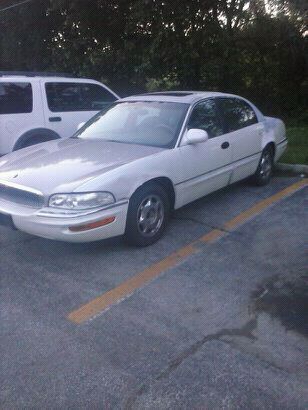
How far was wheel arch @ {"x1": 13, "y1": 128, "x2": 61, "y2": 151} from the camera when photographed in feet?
23.1

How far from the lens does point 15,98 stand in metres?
7.06

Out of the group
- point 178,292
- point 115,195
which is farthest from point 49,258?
point 178,292

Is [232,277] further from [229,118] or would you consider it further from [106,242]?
[229,118]

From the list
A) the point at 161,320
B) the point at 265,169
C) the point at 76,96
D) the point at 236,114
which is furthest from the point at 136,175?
the point at 76,96

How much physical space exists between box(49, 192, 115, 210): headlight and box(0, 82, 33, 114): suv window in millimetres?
3425

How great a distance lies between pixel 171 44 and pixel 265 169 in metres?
5.45

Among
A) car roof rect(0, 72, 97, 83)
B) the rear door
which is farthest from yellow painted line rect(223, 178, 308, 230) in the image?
car roof rect(0, 72, 97, 83)

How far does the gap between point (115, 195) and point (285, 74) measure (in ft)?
35.1

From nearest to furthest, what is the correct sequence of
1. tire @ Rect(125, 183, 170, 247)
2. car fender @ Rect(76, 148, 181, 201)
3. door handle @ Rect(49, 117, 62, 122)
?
car fender @ Rect(76, 148, 181, 201)
tire @ Rect(125, 183, 170, 247)
door handle @ Rect(49, 117, 62, 122)

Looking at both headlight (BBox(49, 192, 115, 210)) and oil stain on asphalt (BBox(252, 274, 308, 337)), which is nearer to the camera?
oil stain on asphalt (BBox(252, 274, 308, 337))

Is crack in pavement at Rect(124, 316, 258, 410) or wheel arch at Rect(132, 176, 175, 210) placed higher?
wheel arch at Rect(132, 176, 175, 210)

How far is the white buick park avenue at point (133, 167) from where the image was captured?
4.14 m

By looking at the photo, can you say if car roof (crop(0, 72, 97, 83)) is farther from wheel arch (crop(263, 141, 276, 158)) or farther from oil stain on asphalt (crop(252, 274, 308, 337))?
oil stain on asphalt (crop(252, 274, 308, 337))

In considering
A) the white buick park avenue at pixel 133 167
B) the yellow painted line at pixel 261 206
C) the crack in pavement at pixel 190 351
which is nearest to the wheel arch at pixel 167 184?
the white buick park avenue at pixel 133 167
